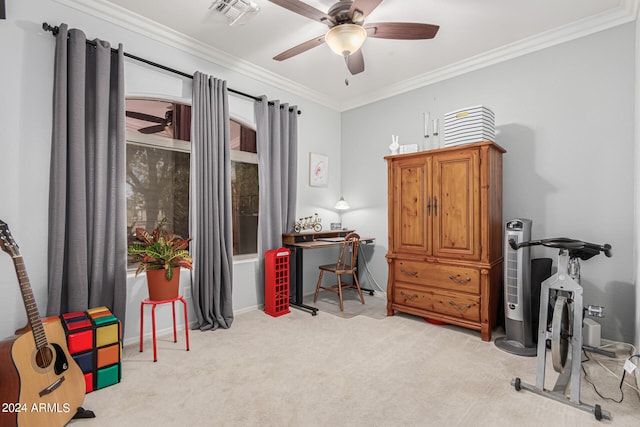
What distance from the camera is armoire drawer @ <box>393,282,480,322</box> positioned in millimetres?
2955

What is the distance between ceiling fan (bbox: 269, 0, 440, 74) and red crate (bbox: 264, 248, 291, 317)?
2.15m

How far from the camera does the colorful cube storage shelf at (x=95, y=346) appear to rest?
6.47ft

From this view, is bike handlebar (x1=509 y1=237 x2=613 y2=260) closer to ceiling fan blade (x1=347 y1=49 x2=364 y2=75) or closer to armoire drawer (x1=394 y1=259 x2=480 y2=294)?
armoire drawer (x1=394 y1=259 x2=480 y2=294)

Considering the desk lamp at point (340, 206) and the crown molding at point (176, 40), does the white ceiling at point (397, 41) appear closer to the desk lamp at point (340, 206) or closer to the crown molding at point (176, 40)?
the crown molding at point (176, 40)

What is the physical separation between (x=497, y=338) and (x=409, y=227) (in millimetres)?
1272

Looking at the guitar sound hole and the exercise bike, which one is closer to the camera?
the guitar sound hole

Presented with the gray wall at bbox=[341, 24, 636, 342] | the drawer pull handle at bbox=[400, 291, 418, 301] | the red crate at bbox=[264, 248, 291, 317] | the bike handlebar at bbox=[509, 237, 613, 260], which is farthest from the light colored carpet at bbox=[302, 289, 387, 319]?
the bike handlebar at bbox=[509, 237, 613, 260]

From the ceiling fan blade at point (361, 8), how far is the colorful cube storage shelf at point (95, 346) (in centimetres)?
257

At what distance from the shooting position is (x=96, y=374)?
203 cm

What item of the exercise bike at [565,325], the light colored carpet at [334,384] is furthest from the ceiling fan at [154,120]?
the exercise bike at [565,325]

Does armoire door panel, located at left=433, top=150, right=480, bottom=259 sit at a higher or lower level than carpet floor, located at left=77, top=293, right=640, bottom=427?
higher

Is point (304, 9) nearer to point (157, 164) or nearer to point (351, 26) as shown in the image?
point (351, 26)

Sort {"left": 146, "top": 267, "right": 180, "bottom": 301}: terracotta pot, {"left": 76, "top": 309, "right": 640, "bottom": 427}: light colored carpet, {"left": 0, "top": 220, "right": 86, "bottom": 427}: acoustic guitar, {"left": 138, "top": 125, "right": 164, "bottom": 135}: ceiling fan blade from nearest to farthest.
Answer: {"left": 0, "top": 220, "right": 86, "bottom": 427}: acoustic guitar < {"left": 76, "top": 309, "right": 640, "bottom": 427}: light colored carpet < {"left": 146, "top": 267, "right": 180, "bottom": 301}: terracotta pot < {"left": 138, "top": 125, "right": 164, "bottom": 135}: ceiling fan blade

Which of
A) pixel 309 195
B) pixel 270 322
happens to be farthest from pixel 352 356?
pixel 309 195
